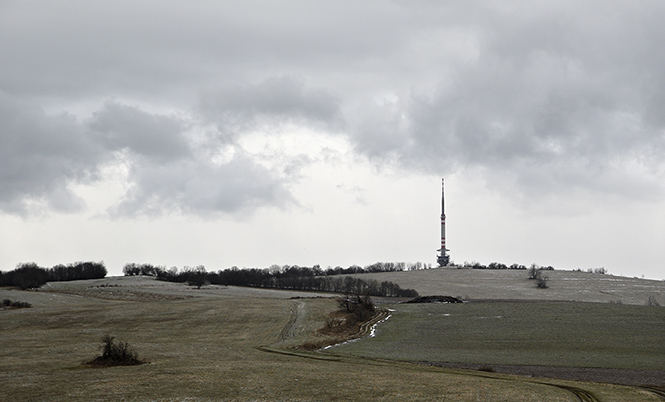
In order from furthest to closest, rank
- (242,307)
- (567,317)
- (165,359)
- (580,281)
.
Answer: (580,281), (242,307), (567,317), (165,359)

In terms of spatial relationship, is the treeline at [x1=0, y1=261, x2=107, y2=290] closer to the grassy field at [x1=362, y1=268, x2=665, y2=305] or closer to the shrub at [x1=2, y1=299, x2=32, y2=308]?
the shrub at [x1=2, y1=299, x2=32, y2=308]

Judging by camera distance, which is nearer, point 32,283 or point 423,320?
point 423,320

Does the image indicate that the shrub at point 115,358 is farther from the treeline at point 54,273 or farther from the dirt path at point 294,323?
the treeline at point 54,273

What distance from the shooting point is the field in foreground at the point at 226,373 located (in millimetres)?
26594

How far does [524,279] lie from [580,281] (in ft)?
44.4

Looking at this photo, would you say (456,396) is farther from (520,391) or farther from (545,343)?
(545,343)

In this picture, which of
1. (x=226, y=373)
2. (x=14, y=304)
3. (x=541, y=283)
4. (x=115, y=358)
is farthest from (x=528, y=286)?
(x=226, y=373)

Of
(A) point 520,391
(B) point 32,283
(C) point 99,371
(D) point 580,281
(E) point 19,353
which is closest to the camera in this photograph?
(A) point 520,391

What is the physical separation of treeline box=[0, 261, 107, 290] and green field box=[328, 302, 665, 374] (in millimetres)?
101786

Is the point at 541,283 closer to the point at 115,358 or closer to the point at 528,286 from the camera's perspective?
the point at 528,286

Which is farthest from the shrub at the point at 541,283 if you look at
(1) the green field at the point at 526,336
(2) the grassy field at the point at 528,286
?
(1) the green field at the point at 526,336

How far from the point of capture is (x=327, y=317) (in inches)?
2894

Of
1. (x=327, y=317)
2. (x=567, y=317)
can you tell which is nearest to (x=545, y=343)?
(x=567, y=317)

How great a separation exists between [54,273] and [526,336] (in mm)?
160543
